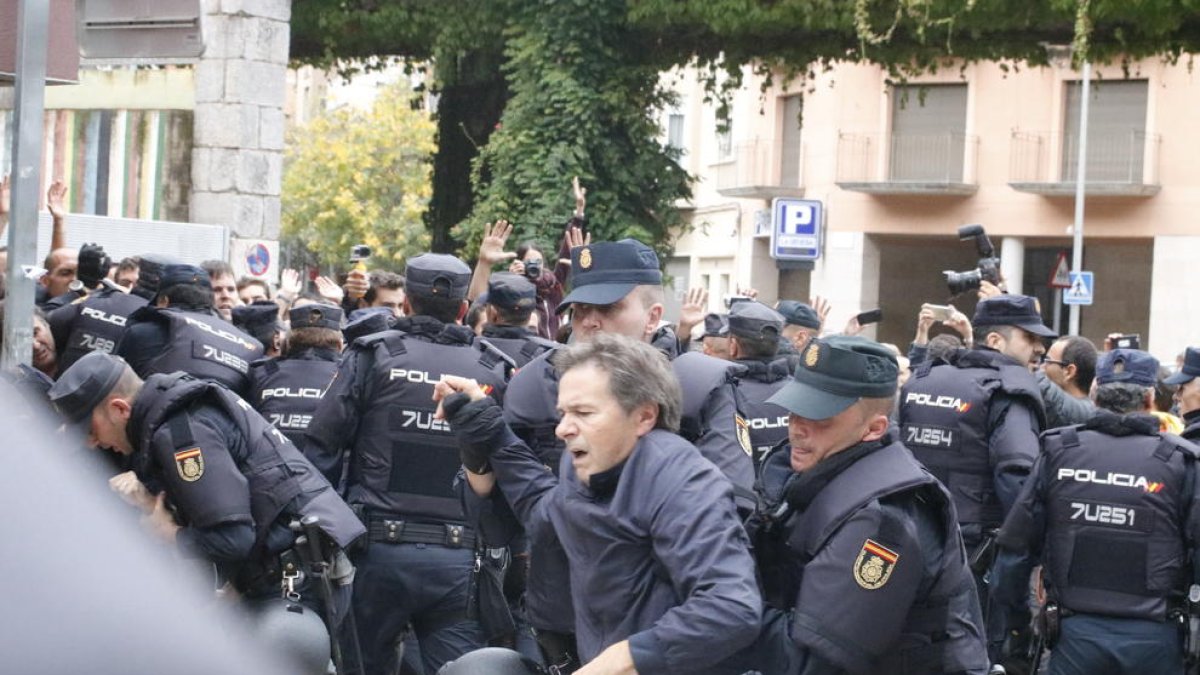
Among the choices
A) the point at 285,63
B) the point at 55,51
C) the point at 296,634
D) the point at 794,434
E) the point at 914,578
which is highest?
the point at 285,63

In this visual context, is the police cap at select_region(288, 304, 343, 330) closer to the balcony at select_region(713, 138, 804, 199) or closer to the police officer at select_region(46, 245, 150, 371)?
the police officer at select_region(46, 245, 150, 371)

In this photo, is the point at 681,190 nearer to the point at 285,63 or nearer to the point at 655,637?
the point at 285,63

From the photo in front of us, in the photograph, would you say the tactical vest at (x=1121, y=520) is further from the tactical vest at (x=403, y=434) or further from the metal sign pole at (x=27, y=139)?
the metal sign pole at (x=27, y=139)

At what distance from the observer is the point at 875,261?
43219mm

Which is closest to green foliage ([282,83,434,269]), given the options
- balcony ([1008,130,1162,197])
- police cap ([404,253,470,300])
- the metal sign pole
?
balcony ([1008,130,1162,197])

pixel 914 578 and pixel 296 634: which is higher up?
pixel 914 578

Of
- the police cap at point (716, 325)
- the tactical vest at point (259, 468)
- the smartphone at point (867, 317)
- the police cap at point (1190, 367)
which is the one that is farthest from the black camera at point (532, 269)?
the tactical vest at point (259, 468)

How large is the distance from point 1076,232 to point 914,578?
34.7 m

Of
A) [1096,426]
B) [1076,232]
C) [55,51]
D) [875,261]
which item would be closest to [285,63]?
[55,51]

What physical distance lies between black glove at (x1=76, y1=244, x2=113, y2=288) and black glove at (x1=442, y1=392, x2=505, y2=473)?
531 cm

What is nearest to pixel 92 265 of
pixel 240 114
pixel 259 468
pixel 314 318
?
pixel 314 318

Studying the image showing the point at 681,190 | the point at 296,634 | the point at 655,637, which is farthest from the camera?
the point at 681,190

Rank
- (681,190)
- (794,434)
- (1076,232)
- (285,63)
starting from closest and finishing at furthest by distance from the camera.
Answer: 1. (794,434)
2. (285,63)
3. (681,190)
4. (1076,232)

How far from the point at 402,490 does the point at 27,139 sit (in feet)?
6.34
